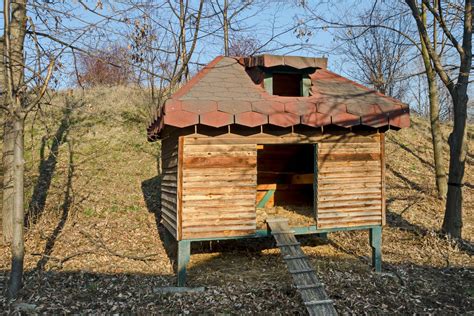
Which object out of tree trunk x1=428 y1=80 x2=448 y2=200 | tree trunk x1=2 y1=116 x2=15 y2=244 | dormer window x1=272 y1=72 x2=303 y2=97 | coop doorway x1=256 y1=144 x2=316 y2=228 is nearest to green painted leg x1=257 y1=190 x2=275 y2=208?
coop doorway x1=256 y1=144 x2=316 y2=228

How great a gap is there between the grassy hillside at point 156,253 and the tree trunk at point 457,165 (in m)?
0.47

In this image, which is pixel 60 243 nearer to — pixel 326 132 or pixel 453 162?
pixel 326 132

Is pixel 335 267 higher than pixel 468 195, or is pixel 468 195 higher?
pixel 468 195

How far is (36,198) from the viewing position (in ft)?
35.1

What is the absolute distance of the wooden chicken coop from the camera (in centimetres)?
605

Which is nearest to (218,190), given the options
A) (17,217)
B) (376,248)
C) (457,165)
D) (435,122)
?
(17,217)

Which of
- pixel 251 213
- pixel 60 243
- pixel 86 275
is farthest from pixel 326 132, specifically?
pixel 60 243

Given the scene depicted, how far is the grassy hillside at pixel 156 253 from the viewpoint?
5531 mm

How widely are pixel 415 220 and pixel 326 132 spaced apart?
5.32 m

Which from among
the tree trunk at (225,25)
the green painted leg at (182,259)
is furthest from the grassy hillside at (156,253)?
the tree trunk at (225,25)

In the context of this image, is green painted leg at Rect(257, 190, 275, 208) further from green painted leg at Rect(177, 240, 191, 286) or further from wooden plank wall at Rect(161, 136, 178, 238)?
green painted leg at Rect(177, 240, 191, 286)

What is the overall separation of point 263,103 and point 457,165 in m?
5.03

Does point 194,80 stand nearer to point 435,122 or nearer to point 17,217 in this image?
point 17,217

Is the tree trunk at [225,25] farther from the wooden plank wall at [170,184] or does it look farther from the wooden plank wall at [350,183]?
the wooden plank wall at [350,183]
